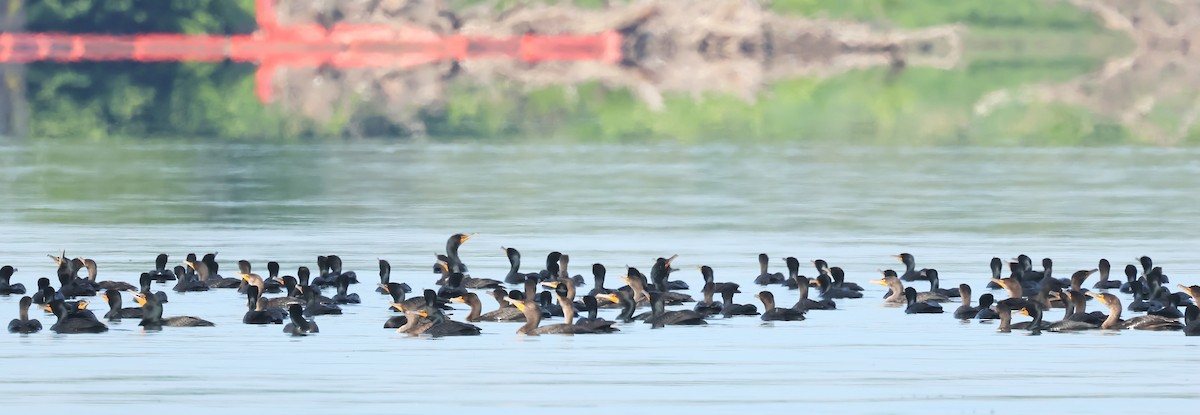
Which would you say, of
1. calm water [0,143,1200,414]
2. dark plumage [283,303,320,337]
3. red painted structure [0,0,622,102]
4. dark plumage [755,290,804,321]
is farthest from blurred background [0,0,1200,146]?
dark plumage [283,303,320,337]

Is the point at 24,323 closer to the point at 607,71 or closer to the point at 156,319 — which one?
the point at 156,319

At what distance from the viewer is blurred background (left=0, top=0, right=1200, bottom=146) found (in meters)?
53.9

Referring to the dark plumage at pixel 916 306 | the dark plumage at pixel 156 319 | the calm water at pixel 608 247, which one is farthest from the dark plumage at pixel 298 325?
the dark plumage at pixel 916 306

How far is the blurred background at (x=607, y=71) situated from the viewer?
2122 inches

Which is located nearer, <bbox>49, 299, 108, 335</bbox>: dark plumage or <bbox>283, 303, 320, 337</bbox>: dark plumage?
<bbox>283, 303, 320, 337</bbox>: dark plumage

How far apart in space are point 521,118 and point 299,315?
124 feet

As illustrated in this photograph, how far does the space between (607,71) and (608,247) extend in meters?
53.7

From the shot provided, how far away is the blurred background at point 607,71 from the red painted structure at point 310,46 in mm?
134

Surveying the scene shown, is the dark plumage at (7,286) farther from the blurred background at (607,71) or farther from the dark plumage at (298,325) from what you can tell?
the blurred background at (607,71)

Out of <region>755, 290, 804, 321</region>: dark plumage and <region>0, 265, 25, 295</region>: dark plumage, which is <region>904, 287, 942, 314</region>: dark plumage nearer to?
<region>755, 290, 804, 321</region>: dark plumage

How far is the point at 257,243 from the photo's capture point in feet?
93.2

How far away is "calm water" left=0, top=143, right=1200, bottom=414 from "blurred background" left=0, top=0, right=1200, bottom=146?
6.52 m

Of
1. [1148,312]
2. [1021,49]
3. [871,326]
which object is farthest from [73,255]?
[1021,49]

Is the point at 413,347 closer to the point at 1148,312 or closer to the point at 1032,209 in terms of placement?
the point at 1148,312
